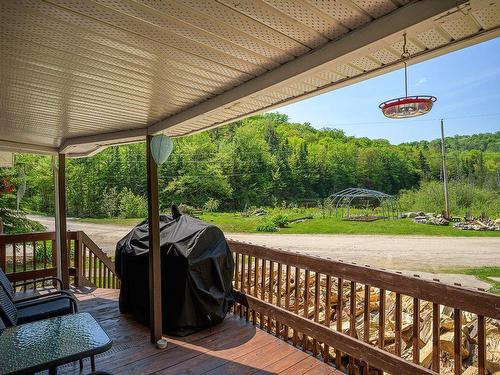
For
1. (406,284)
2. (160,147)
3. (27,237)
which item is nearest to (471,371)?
(406,284)

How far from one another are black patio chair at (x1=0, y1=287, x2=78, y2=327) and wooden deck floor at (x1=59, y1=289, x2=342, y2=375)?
0.46 meters

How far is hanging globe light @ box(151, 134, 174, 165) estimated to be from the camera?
9.86 ft

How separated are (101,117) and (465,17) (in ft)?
9.52

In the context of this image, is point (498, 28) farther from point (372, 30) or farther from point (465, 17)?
point (372, 30)

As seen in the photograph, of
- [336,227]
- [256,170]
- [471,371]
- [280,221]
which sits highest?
[256,170]

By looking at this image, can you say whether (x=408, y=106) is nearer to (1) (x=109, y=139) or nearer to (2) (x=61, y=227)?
(1) (x=109, y=139)

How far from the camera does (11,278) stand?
4.45m

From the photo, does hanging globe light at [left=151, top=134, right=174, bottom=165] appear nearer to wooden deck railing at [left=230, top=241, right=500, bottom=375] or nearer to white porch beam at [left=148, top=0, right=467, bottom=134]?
white porch beam at [left=148, top=0, right=467, bottom=134]

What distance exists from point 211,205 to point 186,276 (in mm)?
19900

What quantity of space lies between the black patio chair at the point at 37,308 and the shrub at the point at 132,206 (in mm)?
18852

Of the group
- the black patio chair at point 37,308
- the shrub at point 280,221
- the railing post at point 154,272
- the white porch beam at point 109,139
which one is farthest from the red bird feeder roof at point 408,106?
the shrub at point 280,221

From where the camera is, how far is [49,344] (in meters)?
1.53

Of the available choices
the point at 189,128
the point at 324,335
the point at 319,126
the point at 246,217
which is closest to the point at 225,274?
the point at 324,335

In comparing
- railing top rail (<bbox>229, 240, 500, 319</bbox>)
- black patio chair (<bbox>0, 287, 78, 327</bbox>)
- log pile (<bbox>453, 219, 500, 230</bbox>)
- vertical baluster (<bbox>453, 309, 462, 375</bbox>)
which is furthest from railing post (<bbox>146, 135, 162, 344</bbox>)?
log pile (<bbox>453, 219, 500, 230</bbox>)
